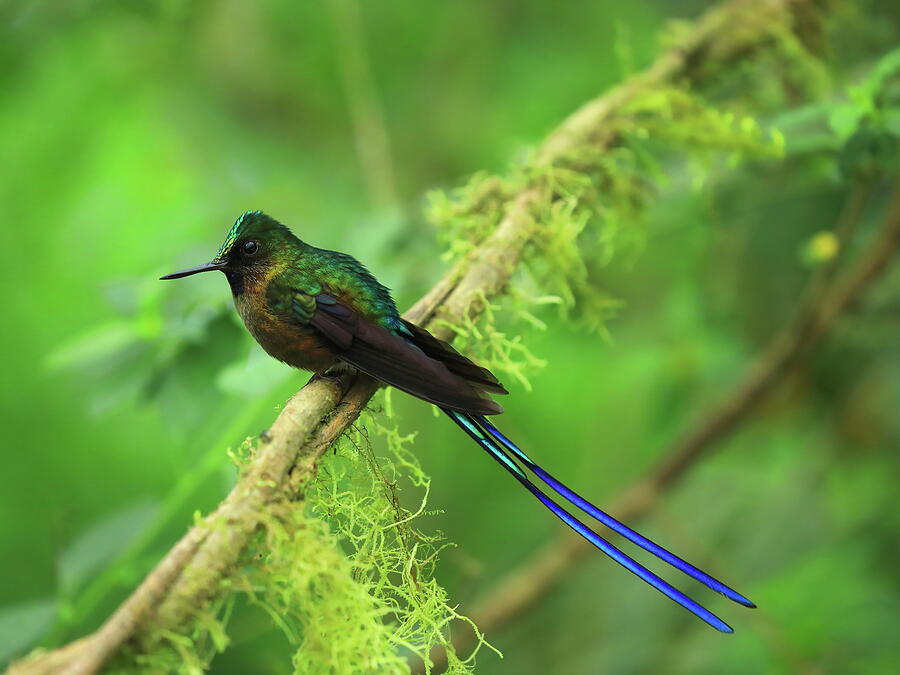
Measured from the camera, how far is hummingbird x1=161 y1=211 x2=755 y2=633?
1.33 metres

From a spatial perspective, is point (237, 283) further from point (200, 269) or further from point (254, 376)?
point (254, 376)

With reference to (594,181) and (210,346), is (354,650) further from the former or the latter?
(594,181)

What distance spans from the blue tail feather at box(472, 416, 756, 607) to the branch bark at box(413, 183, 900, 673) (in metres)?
1.17

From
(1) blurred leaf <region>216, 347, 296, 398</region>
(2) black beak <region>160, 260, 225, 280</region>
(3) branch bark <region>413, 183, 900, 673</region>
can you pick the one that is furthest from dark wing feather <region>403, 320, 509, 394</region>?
(3) branch bark <region>413, 183, 900, 673</region>

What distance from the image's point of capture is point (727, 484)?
125 inches

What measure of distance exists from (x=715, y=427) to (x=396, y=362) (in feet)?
4.71

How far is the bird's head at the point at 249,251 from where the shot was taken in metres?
1.67

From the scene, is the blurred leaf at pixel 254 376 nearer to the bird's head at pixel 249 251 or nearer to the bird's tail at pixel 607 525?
the bird's head at pixel 249 251

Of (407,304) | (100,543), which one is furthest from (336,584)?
(407,304)

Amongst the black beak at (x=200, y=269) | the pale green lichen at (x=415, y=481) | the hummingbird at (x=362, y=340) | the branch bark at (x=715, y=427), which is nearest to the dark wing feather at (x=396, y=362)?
the hummingbird at (x=362, y=340)

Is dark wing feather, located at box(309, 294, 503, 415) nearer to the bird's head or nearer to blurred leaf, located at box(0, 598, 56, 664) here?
the bird's head

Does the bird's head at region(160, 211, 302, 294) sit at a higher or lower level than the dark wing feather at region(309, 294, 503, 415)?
higher

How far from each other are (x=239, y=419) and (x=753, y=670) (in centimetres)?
143

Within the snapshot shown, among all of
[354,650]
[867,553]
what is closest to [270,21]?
[867,553]
